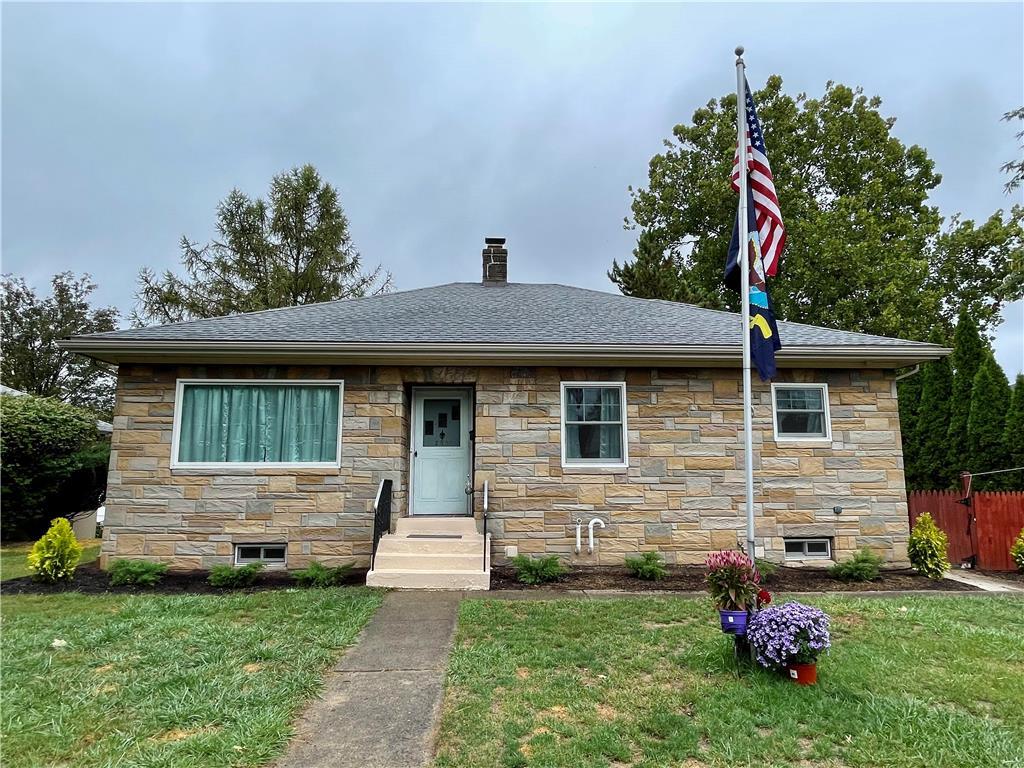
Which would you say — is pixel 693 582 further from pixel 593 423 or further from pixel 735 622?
pixel 735 622

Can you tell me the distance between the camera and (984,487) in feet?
32.4

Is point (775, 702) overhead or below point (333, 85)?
below

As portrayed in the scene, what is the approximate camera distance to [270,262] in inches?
819

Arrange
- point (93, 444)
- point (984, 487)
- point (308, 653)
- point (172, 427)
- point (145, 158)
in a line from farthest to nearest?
point (145, 158)
point (93, 444)
point (984, 487)
point (172, 427)
point (308, 653)

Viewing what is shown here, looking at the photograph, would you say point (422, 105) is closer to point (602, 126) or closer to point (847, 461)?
point (602, 126)

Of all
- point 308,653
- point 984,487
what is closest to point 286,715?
point 308,653

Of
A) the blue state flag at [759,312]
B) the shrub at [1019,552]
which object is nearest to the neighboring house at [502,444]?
the shrub at [1019,552]

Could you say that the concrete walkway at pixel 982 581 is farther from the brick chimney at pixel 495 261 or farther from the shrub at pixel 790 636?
the brick chimney at pixel 495 261

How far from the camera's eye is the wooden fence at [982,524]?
8039 millimetres

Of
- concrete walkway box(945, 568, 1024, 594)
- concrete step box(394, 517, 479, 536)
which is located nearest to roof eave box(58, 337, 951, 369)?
concrete step box(394, 517, 479, 536)

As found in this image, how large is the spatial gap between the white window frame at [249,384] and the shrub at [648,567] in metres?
3.95

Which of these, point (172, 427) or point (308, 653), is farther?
point (172, 427)

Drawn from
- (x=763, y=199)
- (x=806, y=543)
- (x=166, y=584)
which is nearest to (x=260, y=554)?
(x=166, y=584)

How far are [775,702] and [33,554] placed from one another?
25.8 feet
